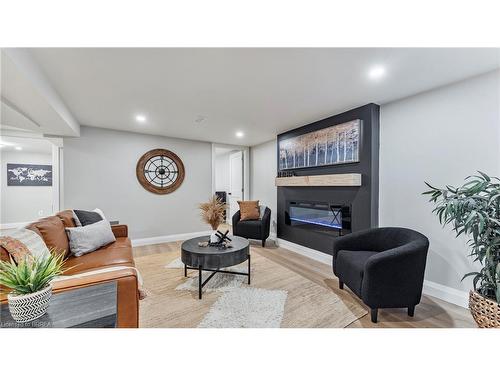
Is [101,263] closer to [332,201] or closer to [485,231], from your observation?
[332,201]

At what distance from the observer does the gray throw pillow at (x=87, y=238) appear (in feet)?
7.20

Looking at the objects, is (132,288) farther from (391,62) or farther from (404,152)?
(404,152)

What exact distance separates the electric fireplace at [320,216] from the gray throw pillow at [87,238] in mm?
2950

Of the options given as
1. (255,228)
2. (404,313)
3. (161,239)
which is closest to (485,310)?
(404,313)

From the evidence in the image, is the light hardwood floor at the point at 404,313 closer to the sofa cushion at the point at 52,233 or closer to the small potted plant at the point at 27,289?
the small potted plant at the point at 27,289

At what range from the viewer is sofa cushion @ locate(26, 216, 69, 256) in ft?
6.06

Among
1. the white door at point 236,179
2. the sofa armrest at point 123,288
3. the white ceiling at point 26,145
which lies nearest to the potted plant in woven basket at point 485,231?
the sofa armrest at point 123,288

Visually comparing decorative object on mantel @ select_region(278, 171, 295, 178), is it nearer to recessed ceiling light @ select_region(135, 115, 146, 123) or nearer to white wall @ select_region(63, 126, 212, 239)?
white wall @ select_region(63, 126, 212, 239)

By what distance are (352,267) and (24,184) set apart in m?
7.89

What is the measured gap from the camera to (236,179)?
6.10 m
